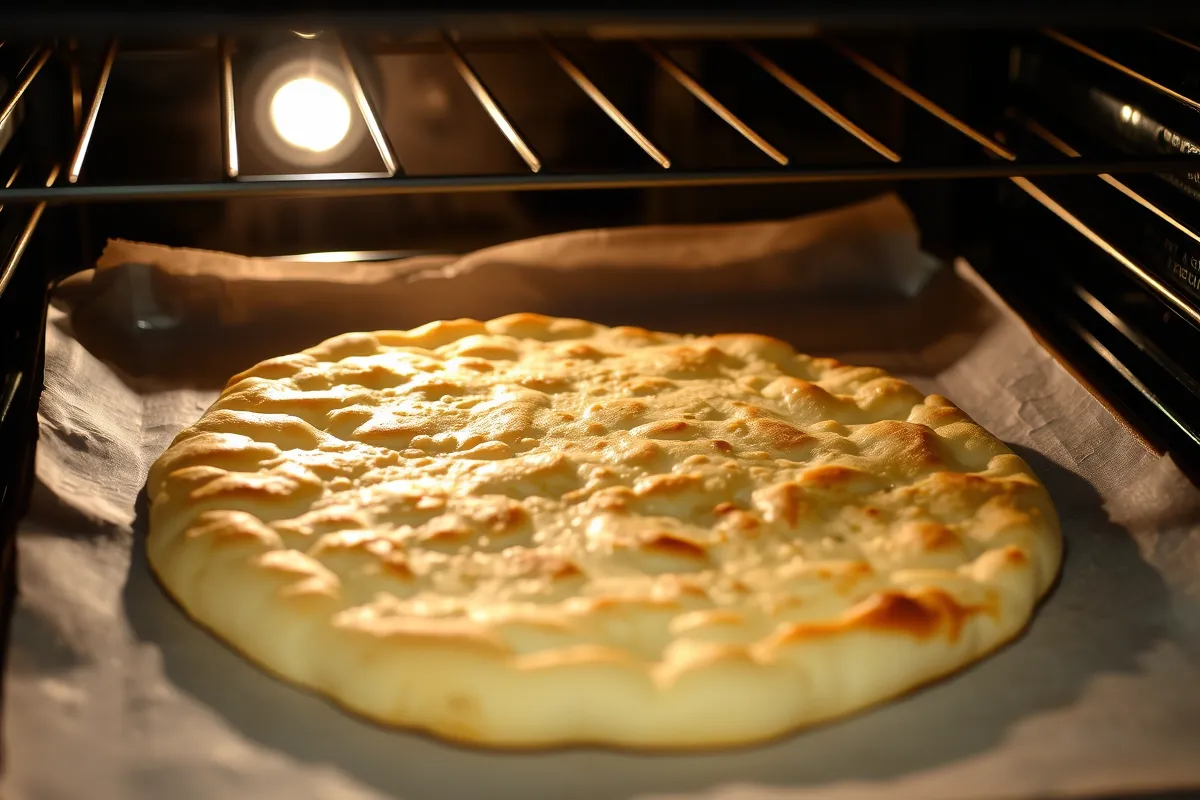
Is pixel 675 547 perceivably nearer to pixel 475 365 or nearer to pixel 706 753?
pixel 706 753

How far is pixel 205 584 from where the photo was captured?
1324 millimetres

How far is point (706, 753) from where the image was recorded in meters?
1.16

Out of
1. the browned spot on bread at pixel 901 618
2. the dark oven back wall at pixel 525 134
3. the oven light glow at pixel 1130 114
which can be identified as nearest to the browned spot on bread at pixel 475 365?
the dark oven back wall at pixel 525 134

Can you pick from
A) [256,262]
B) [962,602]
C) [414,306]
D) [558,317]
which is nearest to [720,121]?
[558,317]

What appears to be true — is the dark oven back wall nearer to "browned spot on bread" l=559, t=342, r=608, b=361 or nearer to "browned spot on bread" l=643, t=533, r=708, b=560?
"browned spot on bread" l=559, t=342, r=608, b=361

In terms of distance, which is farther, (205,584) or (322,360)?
(322,360)

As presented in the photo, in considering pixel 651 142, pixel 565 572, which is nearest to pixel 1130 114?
pixel 651 142

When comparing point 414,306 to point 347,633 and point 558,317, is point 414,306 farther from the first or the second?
point 347,633

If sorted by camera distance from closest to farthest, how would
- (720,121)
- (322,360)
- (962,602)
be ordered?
1. (962,602)
2. (322,360)
3. (720,121)

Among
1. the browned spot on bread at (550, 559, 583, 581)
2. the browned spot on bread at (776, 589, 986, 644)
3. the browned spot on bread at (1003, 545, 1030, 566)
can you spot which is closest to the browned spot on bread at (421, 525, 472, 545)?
the browned spot on bread at (550, 559, 583, 581)

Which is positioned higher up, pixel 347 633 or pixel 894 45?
pixel 894 45

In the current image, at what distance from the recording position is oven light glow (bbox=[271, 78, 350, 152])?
2.13m

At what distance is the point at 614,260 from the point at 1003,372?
64 centimetres

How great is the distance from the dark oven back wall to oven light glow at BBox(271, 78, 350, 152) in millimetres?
60
